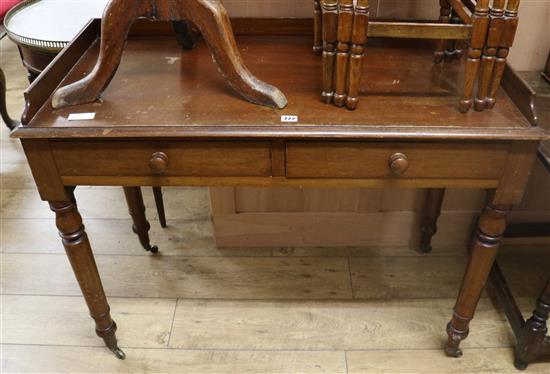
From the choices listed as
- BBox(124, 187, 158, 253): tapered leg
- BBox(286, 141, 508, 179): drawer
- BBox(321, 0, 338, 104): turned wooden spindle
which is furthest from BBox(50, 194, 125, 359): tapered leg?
BBox(321, 0, 338, 104): turned wooden spindle

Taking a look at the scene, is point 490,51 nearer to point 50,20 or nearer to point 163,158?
point 163,158

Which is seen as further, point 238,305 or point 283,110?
point 238,305

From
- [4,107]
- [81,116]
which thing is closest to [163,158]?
[81,116]

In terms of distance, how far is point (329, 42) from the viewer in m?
1.11

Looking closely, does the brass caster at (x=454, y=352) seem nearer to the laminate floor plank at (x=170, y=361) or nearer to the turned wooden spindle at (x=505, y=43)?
the laminate floor plank at (x=170, y=361)

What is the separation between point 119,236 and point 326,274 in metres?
0.83

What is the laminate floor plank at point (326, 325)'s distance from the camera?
163 cm

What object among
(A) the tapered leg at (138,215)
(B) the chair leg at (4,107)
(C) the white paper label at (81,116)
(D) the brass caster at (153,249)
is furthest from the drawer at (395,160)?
(B) the chair leg at (4,107)

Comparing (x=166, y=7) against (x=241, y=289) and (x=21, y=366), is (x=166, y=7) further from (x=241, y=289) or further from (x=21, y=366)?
(x=21, y=366)

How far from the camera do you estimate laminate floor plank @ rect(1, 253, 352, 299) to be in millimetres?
1811

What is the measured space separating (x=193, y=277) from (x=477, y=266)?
970 mm

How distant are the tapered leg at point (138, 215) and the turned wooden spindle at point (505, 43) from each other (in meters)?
1.15

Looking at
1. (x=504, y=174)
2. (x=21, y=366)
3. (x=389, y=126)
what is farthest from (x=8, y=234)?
(x=504, y=174)

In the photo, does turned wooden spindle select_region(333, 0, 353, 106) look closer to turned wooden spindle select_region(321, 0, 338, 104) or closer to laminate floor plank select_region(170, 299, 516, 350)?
turned wooden spindle select_region(321, 0, 338, 104)
